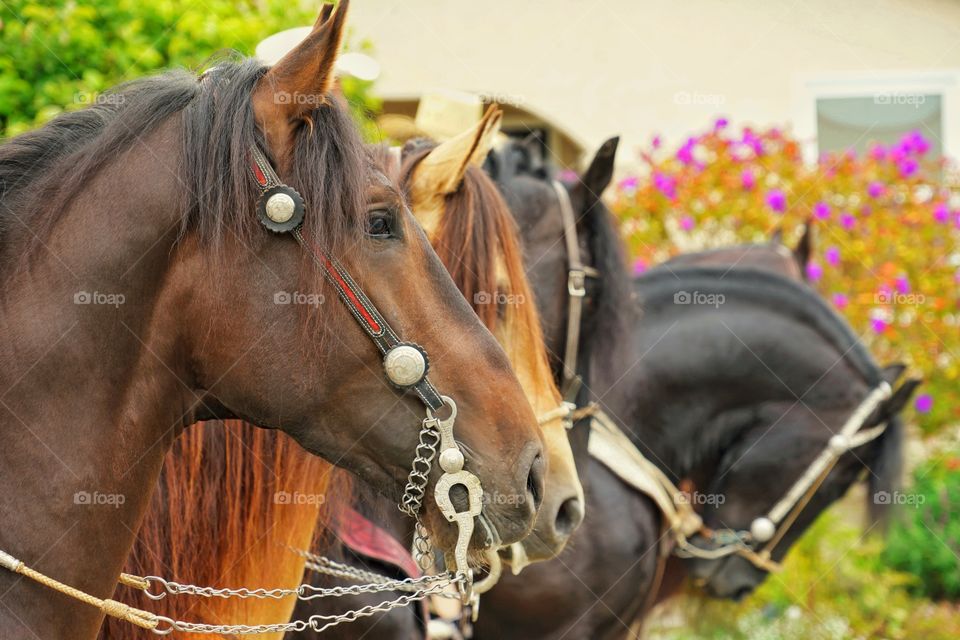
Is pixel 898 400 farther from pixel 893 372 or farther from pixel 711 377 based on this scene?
pixel 711 377

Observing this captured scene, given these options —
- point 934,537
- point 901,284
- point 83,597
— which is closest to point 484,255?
point 83,597

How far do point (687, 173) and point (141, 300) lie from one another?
598 cm

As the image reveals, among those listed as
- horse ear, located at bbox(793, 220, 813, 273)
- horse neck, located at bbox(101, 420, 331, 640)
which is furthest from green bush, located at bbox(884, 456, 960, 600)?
horse neck, located at bbox(101, 420, 331, 640)

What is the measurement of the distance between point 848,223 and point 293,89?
6.07 metres

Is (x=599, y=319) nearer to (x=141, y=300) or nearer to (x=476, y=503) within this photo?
(x=476, y=503)

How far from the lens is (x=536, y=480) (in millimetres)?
1870

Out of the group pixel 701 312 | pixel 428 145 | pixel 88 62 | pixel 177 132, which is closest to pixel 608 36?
pixel 701 312

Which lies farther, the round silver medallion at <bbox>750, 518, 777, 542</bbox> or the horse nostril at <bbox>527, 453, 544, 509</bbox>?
the round silver medallion at <bbox>750, 518, 777, 542</bbox>

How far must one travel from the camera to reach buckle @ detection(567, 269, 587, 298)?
3588 millimetres

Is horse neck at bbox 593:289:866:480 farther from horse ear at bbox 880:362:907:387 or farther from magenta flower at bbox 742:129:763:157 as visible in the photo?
magenta flower at bbox 742:129:763:157

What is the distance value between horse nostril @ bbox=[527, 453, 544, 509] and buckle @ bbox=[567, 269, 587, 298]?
176cm

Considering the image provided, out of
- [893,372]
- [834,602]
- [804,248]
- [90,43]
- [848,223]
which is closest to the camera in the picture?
[90,43]

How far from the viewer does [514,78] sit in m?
8.96

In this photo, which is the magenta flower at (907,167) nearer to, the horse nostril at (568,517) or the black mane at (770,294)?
the black mane at (770,294)
